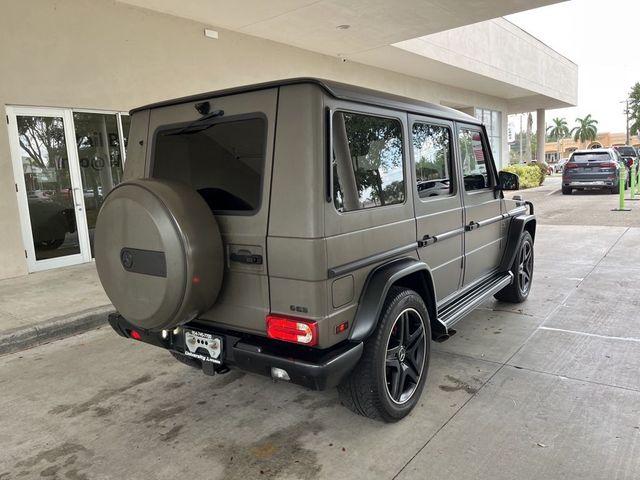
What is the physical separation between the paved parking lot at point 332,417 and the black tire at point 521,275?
1.87ft

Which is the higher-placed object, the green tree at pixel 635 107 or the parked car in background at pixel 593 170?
the green tree at pixel 635 107

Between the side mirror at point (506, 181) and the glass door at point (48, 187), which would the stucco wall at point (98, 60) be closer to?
the glass door at point (48, 187)

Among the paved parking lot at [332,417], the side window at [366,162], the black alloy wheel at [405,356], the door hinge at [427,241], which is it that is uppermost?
the side window at [366,162]

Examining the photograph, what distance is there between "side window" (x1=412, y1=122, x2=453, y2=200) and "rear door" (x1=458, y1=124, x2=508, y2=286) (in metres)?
0.26

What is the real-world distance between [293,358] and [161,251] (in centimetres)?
90

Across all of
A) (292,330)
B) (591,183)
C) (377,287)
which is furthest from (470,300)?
(591,183)

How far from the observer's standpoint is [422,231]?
3307mm

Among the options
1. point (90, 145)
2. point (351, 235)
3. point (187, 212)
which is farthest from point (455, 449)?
point (90, 145)

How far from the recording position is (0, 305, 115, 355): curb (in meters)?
4.63

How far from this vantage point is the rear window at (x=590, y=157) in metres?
17.0

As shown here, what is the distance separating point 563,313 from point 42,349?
5.35 meters

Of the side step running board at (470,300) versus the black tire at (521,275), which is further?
the black tire at (521,275)

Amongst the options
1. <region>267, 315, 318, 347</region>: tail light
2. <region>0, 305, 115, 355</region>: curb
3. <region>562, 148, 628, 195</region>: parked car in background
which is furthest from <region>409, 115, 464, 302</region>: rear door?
<region>562, 148, 628, 195</region>: parked car in background

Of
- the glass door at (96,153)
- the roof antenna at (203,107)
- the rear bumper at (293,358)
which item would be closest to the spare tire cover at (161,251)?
the rear bumper at (293,358)
